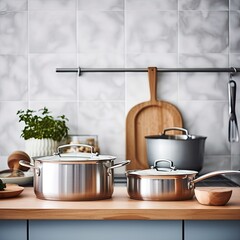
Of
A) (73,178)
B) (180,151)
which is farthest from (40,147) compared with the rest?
(73,178)

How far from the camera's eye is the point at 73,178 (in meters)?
1.55

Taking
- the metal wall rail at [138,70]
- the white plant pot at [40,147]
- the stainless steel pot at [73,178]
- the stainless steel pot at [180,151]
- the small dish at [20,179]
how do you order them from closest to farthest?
1. the stainless steel pot at [73,178]
2. the small dish at [20,179]
3. the stainless steel pot at [180,151]
4. the white plant pot at [40,147]
5. the metal wall rail at [138,70]

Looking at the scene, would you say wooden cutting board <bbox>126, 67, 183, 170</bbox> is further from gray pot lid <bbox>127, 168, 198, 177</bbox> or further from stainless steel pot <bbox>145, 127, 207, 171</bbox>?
gray pot lid <bbox>127, 168, 198, 177</bbox>

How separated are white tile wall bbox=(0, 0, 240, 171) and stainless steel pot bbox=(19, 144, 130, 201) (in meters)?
0.85

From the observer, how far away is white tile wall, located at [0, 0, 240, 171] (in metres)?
2.44

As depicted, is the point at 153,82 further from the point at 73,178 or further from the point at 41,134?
the point at 73,178

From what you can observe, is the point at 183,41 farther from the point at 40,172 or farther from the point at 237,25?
the point at 40,172

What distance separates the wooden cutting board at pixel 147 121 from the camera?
7.86ft

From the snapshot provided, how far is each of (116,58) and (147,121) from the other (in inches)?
12.8

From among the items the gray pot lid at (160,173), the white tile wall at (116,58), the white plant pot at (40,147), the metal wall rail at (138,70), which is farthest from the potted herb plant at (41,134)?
the gray pot lid at (160,173)

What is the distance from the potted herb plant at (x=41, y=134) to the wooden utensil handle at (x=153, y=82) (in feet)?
1.39

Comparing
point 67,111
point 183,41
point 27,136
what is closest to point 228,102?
point 183,41

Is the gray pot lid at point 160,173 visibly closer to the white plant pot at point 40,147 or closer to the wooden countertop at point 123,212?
the wooden countertop at point 123,212

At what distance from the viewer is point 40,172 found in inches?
62.5
